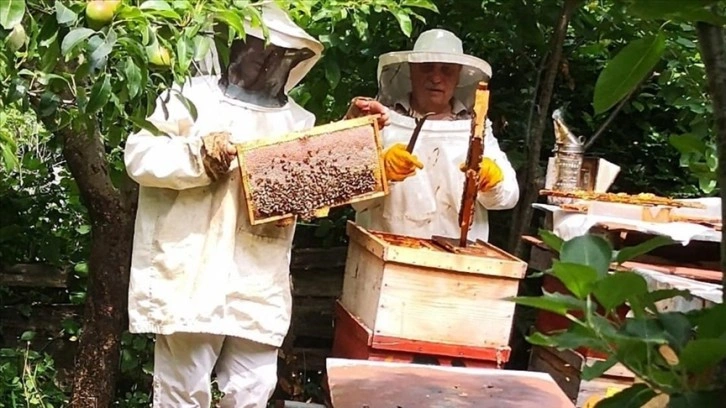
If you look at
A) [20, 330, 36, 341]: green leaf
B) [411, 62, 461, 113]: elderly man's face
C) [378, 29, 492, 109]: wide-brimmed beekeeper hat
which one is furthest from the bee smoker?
[20, 330, 36, 341]: green leaf

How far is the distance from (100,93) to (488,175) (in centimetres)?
186

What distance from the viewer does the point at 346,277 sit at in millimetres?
3318

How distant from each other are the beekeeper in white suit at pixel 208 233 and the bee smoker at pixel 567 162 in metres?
1.12

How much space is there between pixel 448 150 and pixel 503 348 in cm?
77

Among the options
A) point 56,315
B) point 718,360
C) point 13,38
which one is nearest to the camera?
point 718,360

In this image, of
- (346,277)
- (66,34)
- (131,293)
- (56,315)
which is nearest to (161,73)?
(66,34)

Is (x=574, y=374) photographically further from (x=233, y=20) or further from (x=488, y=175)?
(x=233, y=20)

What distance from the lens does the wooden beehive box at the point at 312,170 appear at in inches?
108

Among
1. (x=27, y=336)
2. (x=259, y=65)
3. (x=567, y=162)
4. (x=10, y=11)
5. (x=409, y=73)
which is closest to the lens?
(x=10, y=11)

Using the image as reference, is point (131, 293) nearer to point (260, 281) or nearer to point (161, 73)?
point (260, 281)

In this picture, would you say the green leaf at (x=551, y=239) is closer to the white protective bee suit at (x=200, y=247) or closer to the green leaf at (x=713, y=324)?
the green leaf at (x=713, y=324)

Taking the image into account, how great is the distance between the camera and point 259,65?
2.93 meters

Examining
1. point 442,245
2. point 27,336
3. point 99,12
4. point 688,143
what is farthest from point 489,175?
point 688,143

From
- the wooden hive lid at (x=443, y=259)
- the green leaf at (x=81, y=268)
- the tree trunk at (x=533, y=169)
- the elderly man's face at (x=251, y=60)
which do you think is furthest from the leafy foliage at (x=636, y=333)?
the green leaf at (x=81, y=268)
